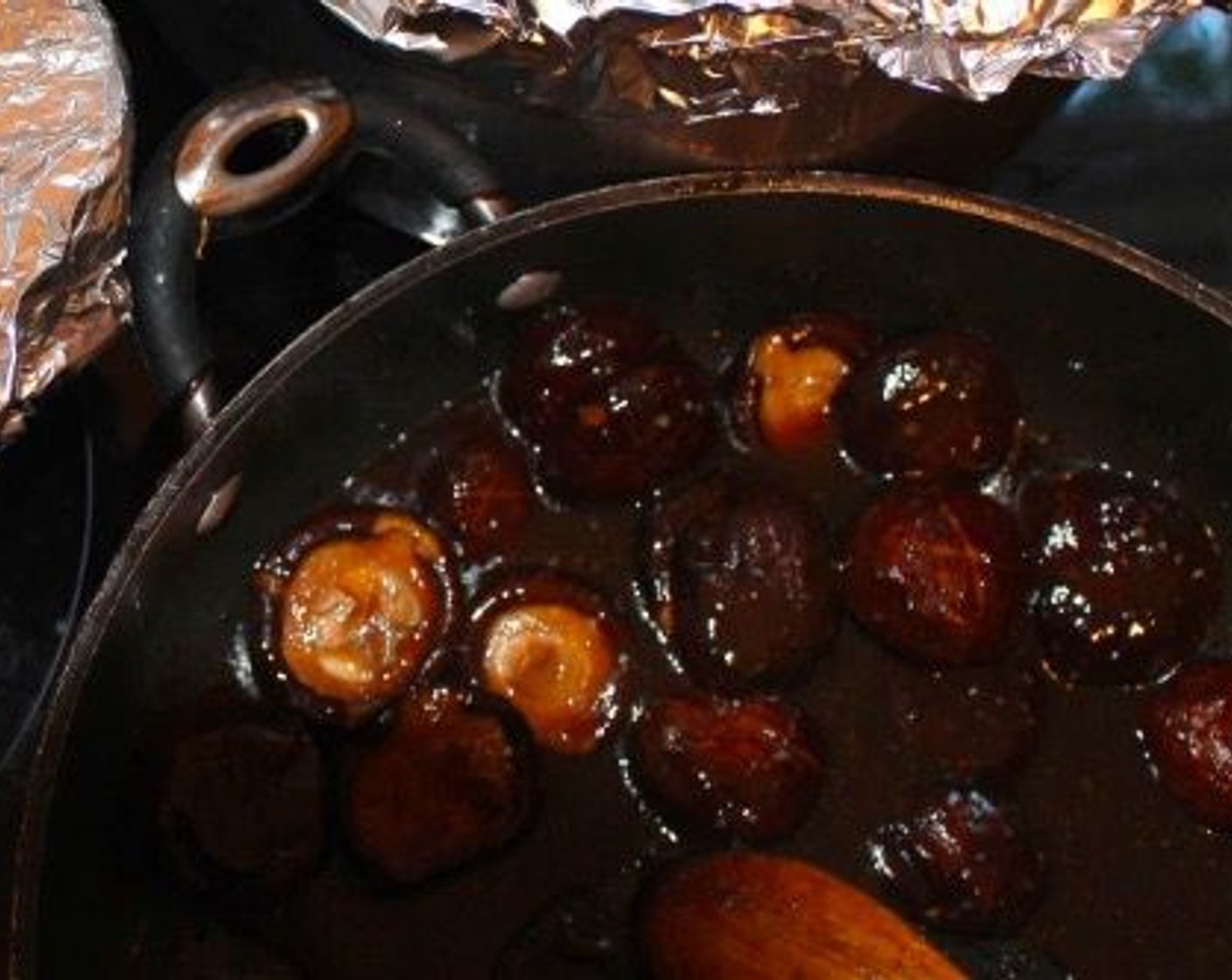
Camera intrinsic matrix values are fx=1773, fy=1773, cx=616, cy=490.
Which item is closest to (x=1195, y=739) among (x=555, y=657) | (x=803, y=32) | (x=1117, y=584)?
(x=1117, y=584)

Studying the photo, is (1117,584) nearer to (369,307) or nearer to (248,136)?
(369,307)

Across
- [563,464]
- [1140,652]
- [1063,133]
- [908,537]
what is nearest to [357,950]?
[563,464]

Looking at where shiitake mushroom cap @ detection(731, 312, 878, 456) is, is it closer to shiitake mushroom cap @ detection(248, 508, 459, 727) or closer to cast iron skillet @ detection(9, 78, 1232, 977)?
cast iron skillet @ detection(9, 78, 1232, 977)

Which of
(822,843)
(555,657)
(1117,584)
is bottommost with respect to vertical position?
(822,843)

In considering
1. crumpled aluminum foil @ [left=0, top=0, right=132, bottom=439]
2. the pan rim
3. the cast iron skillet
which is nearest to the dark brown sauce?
the cast iron skillet

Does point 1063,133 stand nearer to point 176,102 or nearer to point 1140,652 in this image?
point 1140,652

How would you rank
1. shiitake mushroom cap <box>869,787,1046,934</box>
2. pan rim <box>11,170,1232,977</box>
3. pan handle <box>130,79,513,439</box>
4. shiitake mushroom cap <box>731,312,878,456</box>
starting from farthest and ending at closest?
shiitake mushroom cap <box>731,312,878,456</box> → shiitake mushroom cap <box>869,787,1046,934</box> → pan handle <box>130,79,513,439</box> → pan rim <box>11,170,1232,977</box>

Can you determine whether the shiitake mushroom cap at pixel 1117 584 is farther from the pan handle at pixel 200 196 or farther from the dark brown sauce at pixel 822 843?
the pan handle at pixel 200 196
